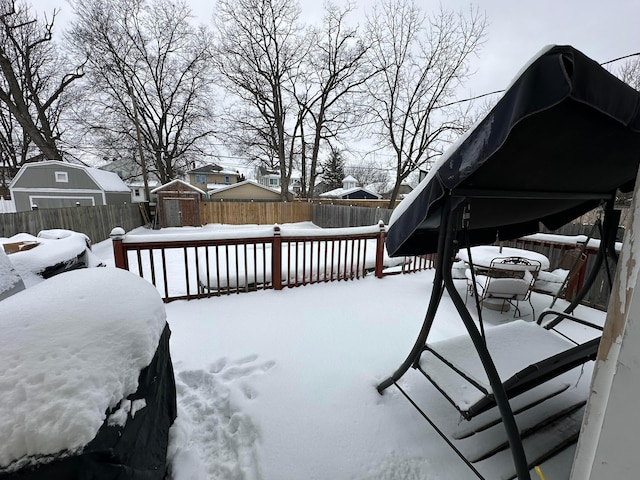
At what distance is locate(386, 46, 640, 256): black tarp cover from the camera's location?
0.96m

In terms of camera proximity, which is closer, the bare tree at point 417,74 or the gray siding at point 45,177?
the bare tree at point 417,74

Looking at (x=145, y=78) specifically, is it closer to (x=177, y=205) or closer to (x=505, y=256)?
(x=177, y=205)

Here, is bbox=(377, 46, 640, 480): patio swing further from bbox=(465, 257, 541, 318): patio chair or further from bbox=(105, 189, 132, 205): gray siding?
bbox=(105, 189, 132, 205): gray siding

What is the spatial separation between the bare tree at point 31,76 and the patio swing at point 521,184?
19.6m

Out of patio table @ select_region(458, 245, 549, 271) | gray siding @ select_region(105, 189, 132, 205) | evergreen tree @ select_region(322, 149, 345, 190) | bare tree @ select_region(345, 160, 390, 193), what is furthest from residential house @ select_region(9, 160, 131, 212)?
bare tree @ select_region(345, 160, 390, 193)

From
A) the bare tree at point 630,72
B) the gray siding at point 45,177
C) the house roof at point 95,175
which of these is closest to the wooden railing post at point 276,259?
the house roof at point 95,175

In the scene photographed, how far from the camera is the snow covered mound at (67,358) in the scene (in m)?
0.81

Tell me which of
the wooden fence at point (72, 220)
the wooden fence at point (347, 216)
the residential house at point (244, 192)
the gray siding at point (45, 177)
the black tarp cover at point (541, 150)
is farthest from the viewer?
the residential house at point (244, 192)

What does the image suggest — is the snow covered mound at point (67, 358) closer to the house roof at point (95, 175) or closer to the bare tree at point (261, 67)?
the house roof at point (95, 175)

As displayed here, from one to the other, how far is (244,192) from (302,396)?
24.2 metres

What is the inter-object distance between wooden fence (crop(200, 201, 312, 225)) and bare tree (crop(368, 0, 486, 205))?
7138 mm

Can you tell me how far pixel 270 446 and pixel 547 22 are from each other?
366 inches

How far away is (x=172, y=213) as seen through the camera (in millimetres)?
15297

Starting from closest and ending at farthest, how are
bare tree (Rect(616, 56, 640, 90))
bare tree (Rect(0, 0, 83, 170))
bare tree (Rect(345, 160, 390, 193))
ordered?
bare tree (Rect(616, 56, 640, 90)) → bare tree (Rect(0, 0, 83, 170)) → bare tree (Rect(345, 160, 390, 193))
